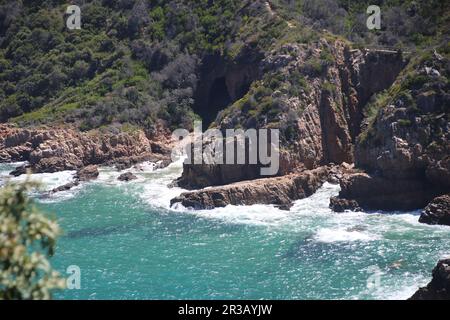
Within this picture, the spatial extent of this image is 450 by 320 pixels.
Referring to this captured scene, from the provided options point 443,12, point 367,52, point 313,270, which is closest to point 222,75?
point 367,52

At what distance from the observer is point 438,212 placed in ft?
147

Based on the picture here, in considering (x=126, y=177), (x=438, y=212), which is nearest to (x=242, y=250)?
(x=438, y=212)

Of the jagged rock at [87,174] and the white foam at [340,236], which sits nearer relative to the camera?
the white foam at [340,236]

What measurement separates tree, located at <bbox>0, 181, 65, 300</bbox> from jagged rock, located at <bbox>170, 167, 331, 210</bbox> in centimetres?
3793

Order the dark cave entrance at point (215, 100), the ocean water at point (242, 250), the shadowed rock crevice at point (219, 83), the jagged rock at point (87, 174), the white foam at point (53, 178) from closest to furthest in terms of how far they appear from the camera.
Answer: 1. the ocean water at point (242, 250)
2. the white foam at point (53, 178)
3. the jagged rock at point (87, 174)
4. the shadowed rock crevice at point (219, 83)
5. the dark cave entrance at point (215, 100)

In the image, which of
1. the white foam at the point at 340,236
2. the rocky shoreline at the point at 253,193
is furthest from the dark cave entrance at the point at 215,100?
the white foam at the point at 340,236

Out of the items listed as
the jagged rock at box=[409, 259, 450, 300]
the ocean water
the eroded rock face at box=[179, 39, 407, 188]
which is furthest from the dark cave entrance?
the jagged rock at box=[409, 259, 450, 300]

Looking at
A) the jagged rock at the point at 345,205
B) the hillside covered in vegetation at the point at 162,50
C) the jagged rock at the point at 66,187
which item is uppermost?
the hillside covered in vegetation at the point at 162,50

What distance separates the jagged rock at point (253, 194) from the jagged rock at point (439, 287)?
67.3 ft

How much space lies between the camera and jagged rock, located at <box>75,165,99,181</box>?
63.7 meters

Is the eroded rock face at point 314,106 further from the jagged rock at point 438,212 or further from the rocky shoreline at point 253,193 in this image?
the jagged rock at point 438,212

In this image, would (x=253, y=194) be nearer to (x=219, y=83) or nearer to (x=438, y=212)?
(x=438, y=212)

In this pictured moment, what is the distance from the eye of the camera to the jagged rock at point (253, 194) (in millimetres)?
52062

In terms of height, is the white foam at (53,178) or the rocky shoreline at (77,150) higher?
the rocky shoreline at (77,150)
